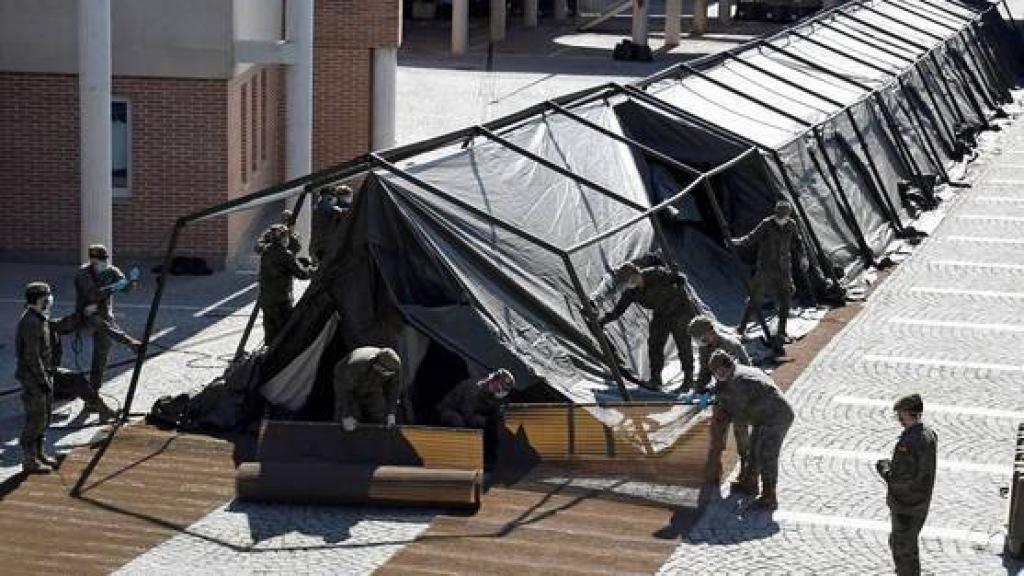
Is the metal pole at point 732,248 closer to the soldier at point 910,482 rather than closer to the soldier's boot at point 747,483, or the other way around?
the soldier's boot at point 747,483

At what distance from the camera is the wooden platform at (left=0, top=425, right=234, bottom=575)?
1398 centimetres

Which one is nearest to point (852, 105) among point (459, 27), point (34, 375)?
point (34, 375)

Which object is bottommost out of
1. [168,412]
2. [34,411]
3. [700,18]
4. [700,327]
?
[168,412]

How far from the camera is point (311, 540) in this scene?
1442cm

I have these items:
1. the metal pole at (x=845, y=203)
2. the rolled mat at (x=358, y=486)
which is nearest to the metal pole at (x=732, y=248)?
the metal pole at (x=845, y=203)

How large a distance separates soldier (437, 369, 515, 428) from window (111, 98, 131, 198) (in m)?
9.40

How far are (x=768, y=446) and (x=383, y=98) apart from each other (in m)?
14.5

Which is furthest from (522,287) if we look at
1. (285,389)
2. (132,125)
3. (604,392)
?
(132,125)

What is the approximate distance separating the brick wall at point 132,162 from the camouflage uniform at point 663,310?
25.1 feet

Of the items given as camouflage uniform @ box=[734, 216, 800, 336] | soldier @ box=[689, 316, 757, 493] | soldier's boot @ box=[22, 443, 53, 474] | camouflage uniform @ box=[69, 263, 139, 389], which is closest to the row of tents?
camouflage uniform @ box=[734, 216, 800, 336]

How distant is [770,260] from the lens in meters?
20.2

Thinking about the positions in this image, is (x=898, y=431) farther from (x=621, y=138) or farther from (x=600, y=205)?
(x=621, y=138)

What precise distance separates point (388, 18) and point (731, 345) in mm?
12908

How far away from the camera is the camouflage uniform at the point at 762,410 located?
15148mm
